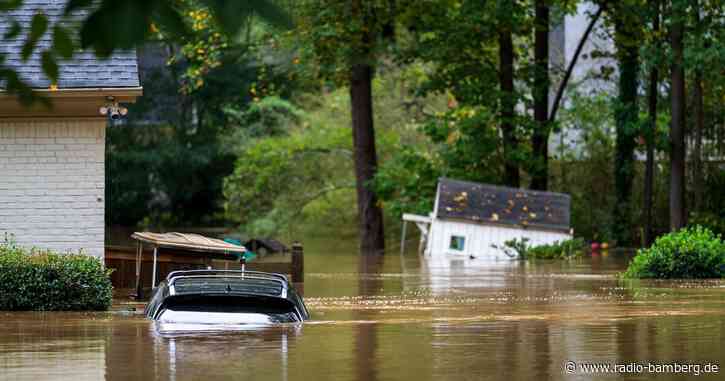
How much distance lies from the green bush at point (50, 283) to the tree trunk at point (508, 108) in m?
23.3

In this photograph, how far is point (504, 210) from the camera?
125 ft

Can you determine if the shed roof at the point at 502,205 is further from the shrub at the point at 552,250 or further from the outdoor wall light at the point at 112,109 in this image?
the outdoor wall light at the point at 112,109

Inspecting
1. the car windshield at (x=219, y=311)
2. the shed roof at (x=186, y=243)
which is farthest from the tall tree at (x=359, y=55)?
the car windshield at (x=219, y=311)

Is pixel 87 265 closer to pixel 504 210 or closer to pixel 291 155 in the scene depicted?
pixel 504 210

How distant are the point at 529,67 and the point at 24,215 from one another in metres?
23.1

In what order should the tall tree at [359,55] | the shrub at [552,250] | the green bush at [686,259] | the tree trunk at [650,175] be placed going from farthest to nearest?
the tree trunk at [650,175] → the tall tree at [359,55] → the shrub at [552,250] → the green bush at [686,259]

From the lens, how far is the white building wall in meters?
37.7

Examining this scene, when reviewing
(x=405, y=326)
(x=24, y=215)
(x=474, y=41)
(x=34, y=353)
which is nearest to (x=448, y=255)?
(x=474, y=41)

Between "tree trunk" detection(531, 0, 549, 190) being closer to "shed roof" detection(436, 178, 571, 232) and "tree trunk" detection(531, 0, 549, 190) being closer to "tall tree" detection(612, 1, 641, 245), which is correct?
"shed roof" detection(436, 178, 571, 232)

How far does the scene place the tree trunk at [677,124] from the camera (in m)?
32.3

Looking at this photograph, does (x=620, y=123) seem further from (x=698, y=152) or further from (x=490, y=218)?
(x=490, y=218)

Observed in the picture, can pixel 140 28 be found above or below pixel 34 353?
above

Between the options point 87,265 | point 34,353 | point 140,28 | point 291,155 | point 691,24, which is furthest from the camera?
point 291,155

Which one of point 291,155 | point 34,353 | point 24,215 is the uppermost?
point 291,155
